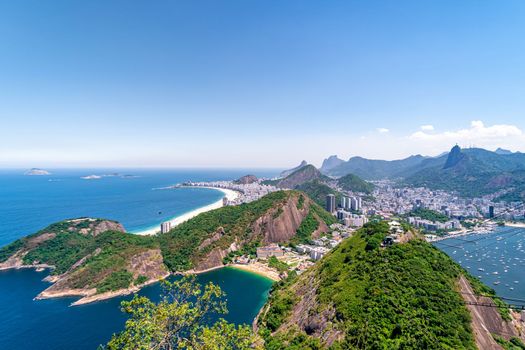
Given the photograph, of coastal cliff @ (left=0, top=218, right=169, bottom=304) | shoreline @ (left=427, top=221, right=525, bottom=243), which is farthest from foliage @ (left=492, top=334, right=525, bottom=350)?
shoreline @ (left=427, top=221, right=525, bottom=243)

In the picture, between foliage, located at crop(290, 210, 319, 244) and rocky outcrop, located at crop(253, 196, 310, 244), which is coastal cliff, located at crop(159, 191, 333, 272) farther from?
foliage, located at crop(290, 210, 319, 244)

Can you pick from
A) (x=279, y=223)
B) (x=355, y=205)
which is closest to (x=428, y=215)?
(x=355, y=205)

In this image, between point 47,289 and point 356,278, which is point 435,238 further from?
point 47,289

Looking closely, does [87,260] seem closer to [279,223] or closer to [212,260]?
[212,260]

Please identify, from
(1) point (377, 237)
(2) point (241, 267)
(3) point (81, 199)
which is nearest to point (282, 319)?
(1) point (377, 237)

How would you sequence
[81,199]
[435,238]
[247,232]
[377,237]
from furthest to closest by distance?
[81,199] < [435,238] < [247,232] < [377,237]

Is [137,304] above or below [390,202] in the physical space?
above
